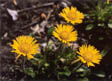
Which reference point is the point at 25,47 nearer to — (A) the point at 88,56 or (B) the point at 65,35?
(B) the point at 65,35

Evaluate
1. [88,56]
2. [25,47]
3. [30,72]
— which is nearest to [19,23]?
[30,72]

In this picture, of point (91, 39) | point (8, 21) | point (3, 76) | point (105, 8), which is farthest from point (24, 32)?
point (105, 8)

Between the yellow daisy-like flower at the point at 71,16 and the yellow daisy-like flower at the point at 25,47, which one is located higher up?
the yellow daisy-like flower at the point at 71,16

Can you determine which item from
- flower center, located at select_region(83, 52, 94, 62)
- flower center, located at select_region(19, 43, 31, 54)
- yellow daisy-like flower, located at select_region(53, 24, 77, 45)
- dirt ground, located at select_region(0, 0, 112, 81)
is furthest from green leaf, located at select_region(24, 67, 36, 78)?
flower center, located at select_region(83, 52, 94, 62)

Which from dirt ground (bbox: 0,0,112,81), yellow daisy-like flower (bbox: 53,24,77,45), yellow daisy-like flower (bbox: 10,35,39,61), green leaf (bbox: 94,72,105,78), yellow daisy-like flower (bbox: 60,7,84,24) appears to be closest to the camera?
yellow daisy-like flower (bbox: 10,35,39,61)

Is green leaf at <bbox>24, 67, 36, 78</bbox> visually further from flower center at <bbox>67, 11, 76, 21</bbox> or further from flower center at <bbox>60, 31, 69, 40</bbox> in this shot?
flower center at <bbox>67, 11, 76, 21</bbox>

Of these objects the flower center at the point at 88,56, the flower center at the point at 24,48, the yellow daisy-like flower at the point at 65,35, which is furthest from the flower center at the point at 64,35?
the flower center at the point at 24,48

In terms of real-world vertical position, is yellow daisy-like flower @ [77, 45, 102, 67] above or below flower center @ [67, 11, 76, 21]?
below

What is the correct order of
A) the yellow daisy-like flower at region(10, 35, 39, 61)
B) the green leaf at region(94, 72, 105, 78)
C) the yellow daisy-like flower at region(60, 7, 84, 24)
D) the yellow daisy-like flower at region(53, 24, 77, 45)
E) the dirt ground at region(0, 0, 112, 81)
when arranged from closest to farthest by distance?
the yellow daisy-like flower at region(10, 35, 39, 61), the yellow daisy-like flower at region(53, 24, 77, 45), the yellow daisy-like flower at region(60, 7, 84, 24), the dirt ground at region(0, 0, 112, 81), the green leaf at region(94, 72, 105, 78)

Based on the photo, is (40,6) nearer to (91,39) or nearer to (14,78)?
(91,39)

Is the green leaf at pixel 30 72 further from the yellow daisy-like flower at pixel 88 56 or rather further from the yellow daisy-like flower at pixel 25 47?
the yellow daisy-like flower at pixel 88 56

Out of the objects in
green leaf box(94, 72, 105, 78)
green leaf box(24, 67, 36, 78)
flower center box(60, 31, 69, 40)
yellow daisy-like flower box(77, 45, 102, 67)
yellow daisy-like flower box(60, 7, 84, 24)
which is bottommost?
green leaf box(94, 72, 105, 78)
